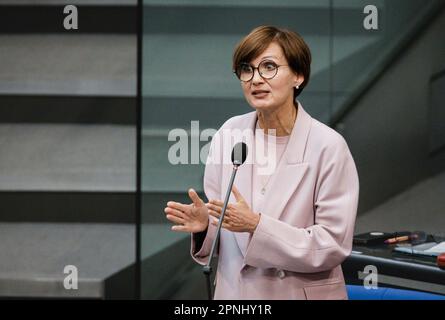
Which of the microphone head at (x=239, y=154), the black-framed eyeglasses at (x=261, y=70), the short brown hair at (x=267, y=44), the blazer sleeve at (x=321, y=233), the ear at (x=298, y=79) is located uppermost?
the short brown hair at (x=267, y=44)

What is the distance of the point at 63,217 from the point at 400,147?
132cm

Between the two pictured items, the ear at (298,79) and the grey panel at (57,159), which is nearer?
the ear at (298,79)

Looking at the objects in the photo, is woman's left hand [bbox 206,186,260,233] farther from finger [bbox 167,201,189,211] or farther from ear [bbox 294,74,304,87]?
ear [bbox 294,74,304,87]

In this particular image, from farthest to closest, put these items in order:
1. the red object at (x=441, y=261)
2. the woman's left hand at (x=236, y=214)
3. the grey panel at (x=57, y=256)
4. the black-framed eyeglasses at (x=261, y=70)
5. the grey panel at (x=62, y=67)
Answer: the grey panel at (x=62, y=67) → the grey panel at (x=57, y=256) → the red object at (x=441, y=261) → the black-framed eyeglasses at (x=261, y=70) → the woman's left hand at (x=236, y=214)

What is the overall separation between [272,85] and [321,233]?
0.36 m

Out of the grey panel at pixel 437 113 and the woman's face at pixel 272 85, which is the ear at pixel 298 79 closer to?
the woman's face at pixel 272 85

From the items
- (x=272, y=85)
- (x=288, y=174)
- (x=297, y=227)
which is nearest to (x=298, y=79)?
(x=272, y=85)

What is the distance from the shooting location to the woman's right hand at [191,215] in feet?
6.88

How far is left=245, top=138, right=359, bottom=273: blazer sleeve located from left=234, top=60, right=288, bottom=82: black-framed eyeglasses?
0.24m

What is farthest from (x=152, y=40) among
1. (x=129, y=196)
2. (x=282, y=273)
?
(x=282, y=273)

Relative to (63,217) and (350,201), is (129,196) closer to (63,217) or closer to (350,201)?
(63,217)

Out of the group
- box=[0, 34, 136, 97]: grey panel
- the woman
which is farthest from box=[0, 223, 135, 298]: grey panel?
the woman

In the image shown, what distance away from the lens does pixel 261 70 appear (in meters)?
2.12

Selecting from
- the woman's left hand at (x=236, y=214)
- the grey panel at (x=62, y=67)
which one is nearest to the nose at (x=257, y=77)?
the woman's left hand at (x=236, y=214)
